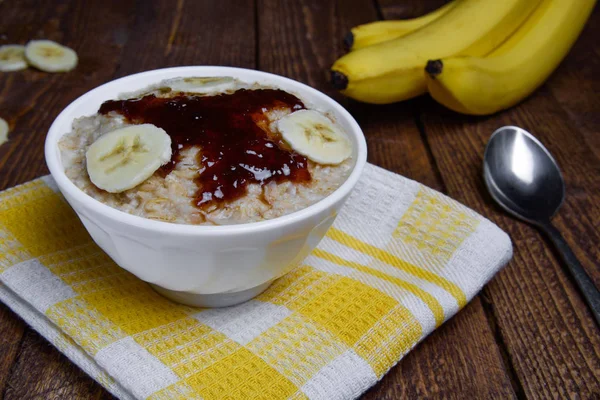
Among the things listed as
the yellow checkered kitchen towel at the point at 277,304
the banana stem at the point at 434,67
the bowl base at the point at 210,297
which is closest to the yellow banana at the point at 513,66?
the banana stem at the point at 434,67

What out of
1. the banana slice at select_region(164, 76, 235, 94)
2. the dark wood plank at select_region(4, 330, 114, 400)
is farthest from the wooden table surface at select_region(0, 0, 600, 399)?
the banana slice at select_region(164, 76, 235, 94)

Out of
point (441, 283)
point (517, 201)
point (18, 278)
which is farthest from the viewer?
point (517, 201)

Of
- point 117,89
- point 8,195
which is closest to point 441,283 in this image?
point 117,89

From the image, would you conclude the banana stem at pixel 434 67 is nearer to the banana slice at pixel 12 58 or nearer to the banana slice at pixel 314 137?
the banana slice at pixel 314 137

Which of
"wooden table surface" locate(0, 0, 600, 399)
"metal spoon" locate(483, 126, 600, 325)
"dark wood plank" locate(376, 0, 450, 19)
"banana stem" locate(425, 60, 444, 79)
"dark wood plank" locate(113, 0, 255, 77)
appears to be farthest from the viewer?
"dark wood plank" locate(376, 0, 450, 19)

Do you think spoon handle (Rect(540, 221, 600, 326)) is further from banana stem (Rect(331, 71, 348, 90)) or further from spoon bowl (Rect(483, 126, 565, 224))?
banana stem (Rect(331, 71, 348, 90))

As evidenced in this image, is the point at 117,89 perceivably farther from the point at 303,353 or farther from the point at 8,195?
the point at 303,353
